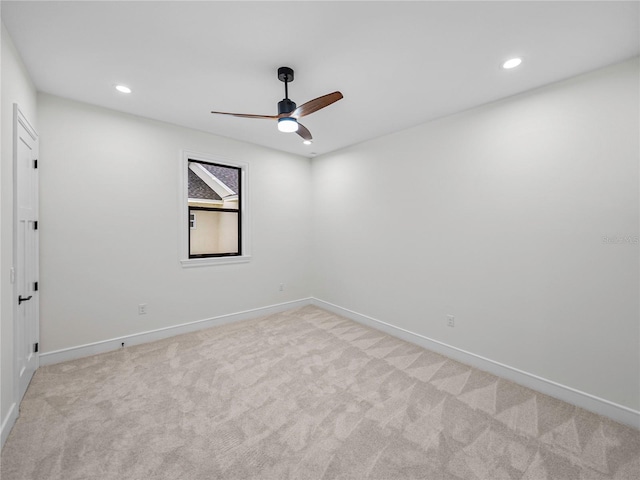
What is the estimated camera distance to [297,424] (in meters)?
1.93

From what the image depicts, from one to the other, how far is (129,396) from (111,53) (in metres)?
2.70

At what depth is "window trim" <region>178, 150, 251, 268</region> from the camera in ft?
11.4

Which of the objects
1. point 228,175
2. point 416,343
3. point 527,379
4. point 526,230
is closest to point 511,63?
point 526,230

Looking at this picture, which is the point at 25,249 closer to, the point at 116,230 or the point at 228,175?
the point at 116,230

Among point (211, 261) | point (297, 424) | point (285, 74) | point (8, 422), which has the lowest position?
point (297, 424)

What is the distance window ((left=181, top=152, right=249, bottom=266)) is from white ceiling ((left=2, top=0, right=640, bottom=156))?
112cm

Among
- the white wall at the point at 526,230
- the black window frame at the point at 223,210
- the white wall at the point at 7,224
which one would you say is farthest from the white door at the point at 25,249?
the white wall at the point at 526,230

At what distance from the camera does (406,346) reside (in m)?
3.23

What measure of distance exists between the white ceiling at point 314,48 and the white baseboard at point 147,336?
8.51 feet

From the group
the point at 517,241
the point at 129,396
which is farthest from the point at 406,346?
the point at 129,396

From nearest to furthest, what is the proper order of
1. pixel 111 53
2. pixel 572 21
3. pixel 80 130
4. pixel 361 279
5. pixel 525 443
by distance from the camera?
pixel 572 21
pixel 525 443
pixel 111 53
pixel 80 130
pixel 361 279

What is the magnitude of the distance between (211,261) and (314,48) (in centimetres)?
289

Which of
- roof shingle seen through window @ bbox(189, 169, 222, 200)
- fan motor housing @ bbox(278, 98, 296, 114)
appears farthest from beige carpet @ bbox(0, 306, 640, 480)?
fan motor housing @ bbox(278, 98, 296, 114)

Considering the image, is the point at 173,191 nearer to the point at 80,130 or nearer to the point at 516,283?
the point at 80,130
